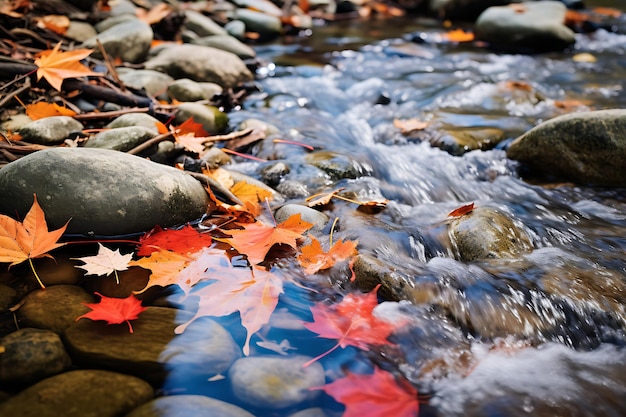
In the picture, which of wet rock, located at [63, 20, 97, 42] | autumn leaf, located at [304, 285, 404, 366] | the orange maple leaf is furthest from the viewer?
wet rock, located at [63, 20, 97, 42]

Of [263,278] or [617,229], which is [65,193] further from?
[617,229]

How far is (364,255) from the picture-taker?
203 cm

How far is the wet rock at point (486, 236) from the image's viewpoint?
2.15 metres

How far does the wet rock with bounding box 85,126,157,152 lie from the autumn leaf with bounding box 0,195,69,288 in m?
0.94

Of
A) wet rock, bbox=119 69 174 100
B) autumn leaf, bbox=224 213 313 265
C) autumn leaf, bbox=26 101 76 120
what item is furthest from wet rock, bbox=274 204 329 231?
wet rock, bbox=119 69 174 100

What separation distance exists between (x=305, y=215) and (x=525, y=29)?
640 cm

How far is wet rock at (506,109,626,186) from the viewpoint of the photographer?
2.90 m

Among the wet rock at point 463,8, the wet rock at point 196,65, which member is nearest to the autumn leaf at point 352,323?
the wet rock at point 196,65

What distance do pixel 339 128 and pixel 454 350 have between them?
2.87m

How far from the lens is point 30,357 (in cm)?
133

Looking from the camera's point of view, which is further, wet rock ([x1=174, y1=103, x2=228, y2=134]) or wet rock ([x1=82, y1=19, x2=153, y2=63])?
wet rock ([x1=82, y1=19, x2=153, y2=63])

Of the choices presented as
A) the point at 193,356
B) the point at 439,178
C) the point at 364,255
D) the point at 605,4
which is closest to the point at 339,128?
the point at 439,178

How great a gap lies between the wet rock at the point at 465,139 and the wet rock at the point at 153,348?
2.70 metres

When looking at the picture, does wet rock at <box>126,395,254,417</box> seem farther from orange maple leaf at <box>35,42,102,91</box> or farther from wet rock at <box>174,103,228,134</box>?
orange maple leaf at <box>35,42,102,91</box>
